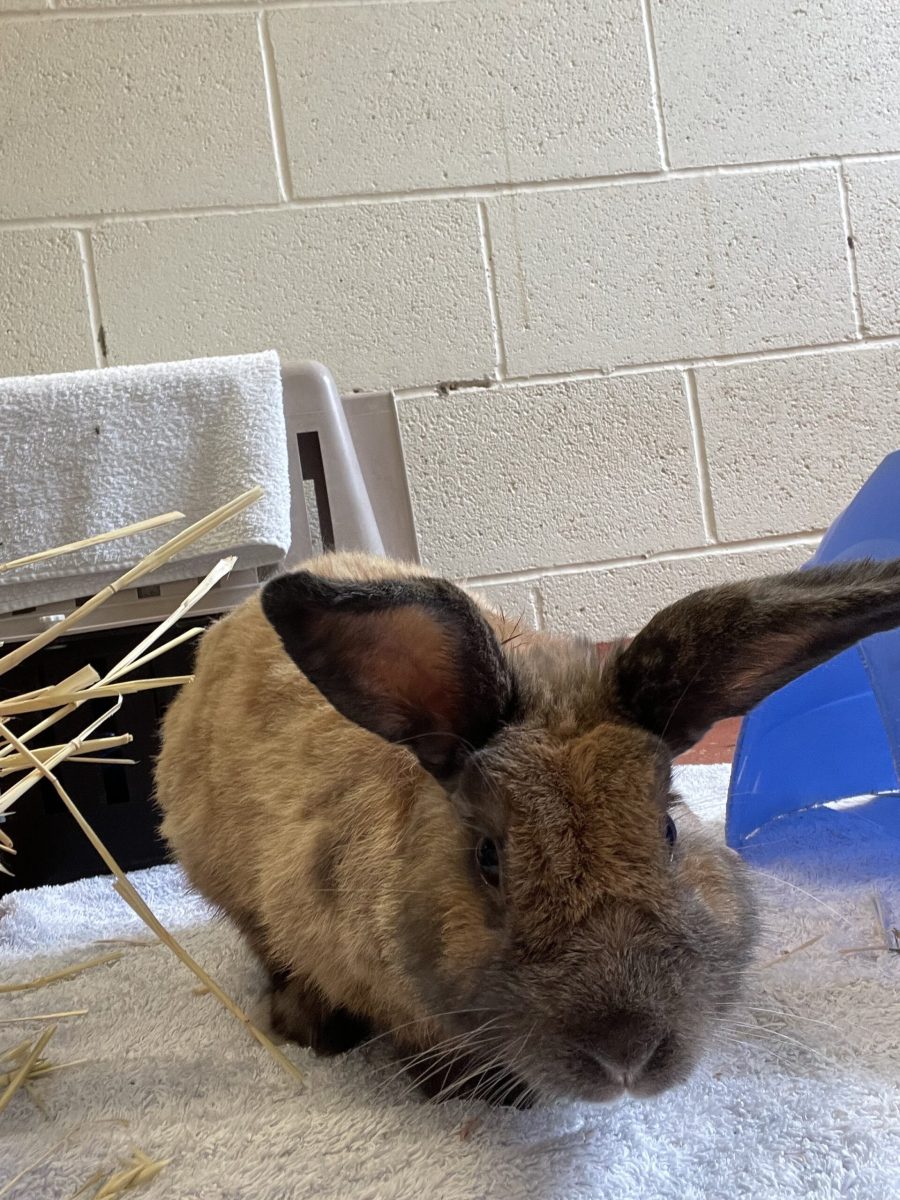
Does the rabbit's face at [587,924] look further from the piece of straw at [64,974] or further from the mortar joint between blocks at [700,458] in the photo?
the mortar joint between blocks at [700,458]

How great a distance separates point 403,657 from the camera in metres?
1.08

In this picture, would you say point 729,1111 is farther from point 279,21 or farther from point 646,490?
point 279,21

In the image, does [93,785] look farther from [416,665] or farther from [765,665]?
[765,665]

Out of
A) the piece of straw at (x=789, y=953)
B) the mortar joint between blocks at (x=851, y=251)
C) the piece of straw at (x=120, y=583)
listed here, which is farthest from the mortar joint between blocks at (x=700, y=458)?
the piece of straw at (x=120, y=583)

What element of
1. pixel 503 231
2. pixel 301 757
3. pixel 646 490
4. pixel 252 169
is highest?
pixel 252 169

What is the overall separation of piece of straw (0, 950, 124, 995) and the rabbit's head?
0.62m

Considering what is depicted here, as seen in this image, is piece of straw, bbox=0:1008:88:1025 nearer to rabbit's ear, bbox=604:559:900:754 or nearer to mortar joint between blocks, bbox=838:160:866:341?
rabbit's ear, bbox=604:559:900:754

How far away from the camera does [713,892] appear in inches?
42.6

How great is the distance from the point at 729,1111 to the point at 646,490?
2.17 m

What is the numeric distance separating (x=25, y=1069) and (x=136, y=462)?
4.44 ft

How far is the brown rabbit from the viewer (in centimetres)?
90

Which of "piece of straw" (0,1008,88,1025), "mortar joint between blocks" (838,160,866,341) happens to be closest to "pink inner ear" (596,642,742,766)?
"mortar joint between blocks" (838,160,866,341)

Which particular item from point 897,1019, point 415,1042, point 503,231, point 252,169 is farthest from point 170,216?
point 897,1019

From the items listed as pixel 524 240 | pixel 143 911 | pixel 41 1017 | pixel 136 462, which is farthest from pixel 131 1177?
pixel 524 240
